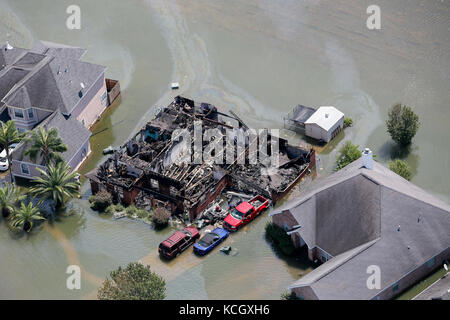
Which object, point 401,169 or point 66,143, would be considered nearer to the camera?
point 401,169

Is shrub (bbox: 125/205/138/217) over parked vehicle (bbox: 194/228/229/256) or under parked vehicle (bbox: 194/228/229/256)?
under

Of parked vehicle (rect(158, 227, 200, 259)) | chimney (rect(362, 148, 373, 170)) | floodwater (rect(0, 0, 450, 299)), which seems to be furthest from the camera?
chimney (rect(362, 148, 373, 170))

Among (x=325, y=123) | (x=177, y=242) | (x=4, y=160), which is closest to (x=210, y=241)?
(x=177, y=242)

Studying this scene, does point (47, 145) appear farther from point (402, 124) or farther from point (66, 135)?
point (402, 124)

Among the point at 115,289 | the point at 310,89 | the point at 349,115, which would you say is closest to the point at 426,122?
the point at 349,115

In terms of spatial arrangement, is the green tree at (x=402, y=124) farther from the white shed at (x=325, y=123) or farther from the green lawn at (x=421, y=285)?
the green lawn at (x=421, y=285)

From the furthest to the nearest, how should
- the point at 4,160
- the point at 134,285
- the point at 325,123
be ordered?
the point at 325,123, the point at 4,160, the point at 134,285

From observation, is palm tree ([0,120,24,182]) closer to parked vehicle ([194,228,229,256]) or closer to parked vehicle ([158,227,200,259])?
parked vehicle ([158,227,200,259])

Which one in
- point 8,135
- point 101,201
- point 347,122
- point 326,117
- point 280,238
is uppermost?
point 8,135

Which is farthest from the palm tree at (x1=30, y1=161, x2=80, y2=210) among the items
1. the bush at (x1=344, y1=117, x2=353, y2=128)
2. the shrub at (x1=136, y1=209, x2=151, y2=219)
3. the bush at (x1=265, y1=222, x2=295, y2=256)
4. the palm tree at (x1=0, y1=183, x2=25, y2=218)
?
the bush at (x1=344, y1=117, x2=353, y2=128)
